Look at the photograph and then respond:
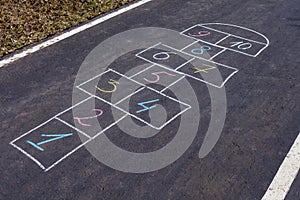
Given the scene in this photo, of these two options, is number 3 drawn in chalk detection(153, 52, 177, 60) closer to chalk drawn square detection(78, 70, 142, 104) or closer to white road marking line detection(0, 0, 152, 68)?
chalk drawn square detection(78, 70, 142, 104)

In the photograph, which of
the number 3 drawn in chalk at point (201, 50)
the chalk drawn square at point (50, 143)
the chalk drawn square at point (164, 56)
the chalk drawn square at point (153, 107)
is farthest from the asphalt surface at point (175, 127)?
the chalk drawn square at point (164, 56)

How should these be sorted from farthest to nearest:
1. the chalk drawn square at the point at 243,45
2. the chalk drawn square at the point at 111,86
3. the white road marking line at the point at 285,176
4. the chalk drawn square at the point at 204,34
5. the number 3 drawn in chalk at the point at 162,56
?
the chalk drawn square at the point at 204,34, the chalk drawn square at the point at 243,45, the number 3 drawn in chalk at the point at 162,56, the chalk drawn square at the point at 111,86, the white road marking line at the point at 285,176

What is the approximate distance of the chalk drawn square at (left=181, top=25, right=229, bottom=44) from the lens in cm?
1089

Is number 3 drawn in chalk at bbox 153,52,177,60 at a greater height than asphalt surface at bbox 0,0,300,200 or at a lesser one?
lesser

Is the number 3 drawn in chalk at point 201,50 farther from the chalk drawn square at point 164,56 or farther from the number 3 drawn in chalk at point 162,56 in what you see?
the number 3 drawn in chalk at point 162,56

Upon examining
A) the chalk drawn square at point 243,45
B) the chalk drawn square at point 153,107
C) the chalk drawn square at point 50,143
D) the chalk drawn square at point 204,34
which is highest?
the chalk drawn square at point 50,143

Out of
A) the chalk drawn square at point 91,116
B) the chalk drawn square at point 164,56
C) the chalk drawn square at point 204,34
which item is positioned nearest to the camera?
the chalk drawn square at point 91,116

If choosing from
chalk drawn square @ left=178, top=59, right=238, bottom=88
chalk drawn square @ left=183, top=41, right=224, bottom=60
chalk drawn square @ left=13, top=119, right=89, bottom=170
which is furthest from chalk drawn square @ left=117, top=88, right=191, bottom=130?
chalk drawn square @ left=183, top=41, right=224, bottom=60

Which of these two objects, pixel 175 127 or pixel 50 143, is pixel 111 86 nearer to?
pixel 175 127

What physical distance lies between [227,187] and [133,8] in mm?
8354

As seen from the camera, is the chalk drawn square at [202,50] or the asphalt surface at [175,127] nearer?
the asphalt surface at [175,127]

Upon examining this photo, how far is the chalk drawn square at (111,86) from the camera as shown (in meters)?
8.52

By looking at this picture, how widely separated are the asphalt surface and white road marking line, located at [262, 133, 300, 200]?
8cm

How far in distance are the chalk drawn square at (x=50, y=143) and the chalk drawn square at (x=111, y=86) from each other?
4.02 feet
